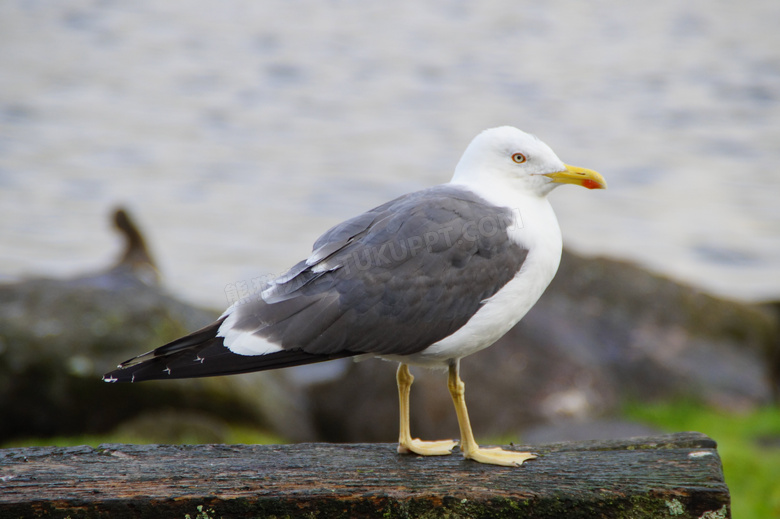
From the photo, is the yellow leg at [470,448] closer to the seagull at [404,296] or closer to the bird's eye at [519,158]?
the seagull at [404,296]

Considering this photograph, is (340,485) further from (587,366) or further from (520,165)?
(587,366)

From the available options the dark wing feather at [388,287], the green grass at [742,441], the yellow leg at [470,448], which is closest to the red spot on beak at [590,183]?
the dark wing feather at [388,287]

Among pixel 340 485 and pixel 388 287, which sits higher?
pixel 388 287

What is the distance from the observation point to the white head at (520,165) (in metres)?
4.08

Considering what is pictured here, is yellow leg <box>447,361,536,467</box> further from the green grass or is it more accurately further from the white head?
the green grass

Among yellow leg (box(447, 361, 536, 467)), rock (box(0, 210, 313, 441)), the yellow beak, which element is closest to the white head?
the yellow beak

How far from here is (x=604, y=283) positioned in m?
9.54

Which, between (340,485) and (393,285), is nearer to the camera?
(340,485)

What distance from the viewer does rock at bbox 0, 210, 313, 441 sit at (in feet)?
23.8

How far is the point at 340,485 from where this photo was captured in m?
3.46

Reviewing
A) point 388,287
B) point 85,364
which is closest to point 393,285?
point 388,287

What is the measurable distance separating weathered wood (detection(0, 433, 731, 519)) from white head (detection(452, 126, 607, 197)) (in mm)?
1261

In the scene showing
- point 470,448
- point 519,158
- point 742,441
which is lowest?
point 742,441

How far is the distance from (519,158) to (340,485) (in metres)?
1.70
